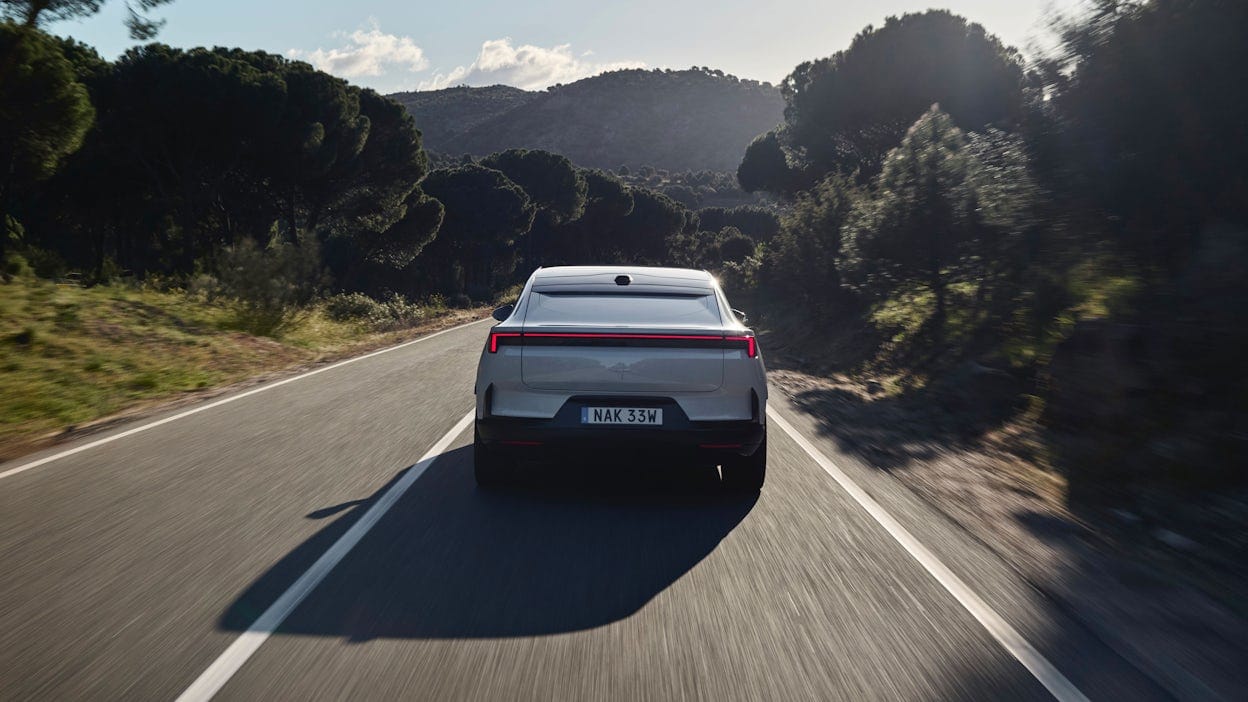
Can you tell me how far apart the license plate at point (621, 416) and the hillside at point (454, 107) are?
396ft

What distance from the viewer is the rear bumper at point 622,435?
5859mm

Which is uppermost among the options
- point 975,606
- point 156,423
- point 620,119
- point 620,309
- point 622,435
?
point 620,119

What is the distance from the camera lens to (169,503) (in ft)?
20.4

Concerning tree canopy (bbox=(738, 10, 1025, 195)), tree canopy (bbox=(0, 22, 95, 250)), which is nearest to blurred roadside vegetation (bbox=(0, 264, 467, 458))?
tree canopy (bbox=(0, 22, 95, 250))

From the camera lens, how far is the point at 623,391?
5.87 metres

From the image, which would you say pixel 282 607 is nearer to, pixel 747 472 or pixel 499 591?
pixel 499 591

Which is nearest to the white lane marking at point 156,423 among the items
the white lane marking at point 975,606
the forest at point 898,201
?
the forest at point 898,201

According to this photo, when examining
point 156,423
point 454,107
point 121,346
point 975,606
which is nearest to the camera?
point 975,606

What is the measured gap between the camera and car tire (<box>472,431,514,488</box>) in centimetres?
638

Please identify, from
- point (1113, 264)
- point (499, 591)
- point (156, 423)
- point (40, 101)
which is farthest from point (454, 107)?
point (499, 591)

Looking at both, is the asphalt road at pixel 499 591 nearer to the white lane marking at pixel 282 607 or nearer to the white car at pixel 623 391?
the white lane marking at pixel 282 607

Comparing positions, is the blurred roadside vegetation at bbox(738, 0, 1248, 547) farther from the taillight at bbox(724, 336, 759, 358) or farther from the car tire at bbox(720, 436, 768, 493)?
the taillight at bbox(724, 336, 759, 358)

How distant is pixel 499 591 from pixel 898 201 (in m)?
12.8

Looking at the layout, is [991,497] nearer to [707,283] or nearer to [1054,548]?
[1054,548]
